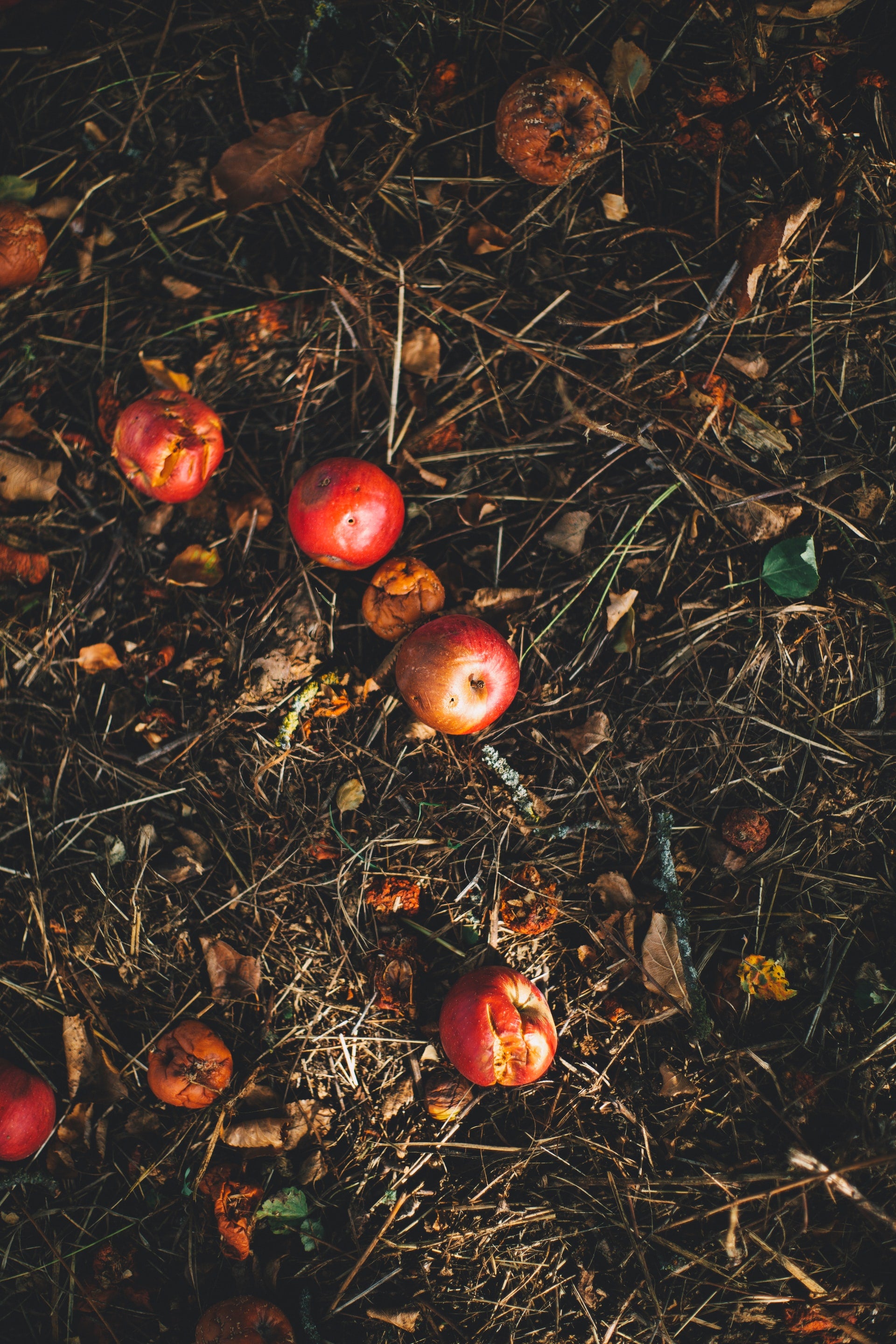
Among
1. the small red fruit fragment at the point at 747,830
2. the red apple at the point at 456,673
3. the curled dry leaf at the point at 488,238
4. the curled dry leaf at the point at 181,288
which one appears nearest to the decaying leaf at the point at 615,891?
the small red fruit fragment at the point at 747,830

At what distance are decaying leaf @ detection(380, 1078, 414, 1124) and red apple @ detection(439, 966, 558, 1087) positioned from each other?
0.25 m

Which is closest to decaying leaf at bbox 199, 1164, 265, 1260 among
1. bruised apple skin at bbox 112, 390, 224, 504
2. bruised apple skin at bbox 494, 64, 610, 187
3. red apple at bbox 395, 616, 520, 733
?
red apple at bbox 395, 616, 520, 733

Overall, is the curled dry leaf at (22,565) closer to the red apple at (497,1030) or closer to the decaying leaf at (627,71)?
the red apple at (497,1030)

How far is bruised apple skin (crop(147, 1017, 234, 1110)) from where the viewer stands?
7.47 ft

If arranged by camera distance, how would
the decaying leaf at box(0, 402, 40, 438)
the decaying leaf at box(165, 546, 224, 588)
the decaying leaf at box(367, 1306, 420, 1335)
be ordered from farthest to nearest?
the decaying leaf at box(0, 402, 40, 438) < the decaying leaf at box(165, 546, 224, 588) < the decaying leaf at box(367, 1306, 420, 1335)

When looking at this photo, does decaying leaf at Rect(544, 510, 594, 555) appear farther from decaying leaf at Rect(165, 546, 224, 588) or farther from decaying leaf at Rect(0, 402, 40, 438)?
decaying leaf at Rect(0, 402, 40, 438)

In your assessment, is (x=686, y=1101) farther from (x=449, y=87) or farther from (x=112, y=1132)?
(x=449, y=87)

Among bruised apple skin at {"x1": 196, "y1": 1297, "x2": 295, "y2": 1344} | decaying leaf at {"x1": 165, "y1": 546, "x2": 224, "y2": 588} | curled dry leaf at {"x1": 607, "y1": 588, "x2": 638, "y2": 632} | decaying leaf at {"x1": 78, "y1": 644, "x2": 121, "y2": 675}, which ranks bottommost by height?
bruised apple skin at {"x1": 196, "y1": 1297, "x2": 295, "y2": 1344}

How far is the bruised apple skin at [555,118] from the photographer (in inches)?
87.4

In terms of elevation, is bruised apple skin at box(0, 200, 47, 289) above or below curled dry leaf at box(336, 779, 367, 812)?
above

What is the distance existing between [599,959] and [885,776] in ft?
3.94

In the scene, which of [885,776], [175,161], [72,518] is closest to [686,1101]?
[885,776]

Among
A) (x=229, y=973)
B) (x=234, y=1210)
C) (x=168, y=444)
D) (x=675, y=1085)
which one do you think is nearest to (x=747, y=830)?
(x=675, y=1085)

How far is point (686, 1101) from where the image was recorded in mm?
2328
